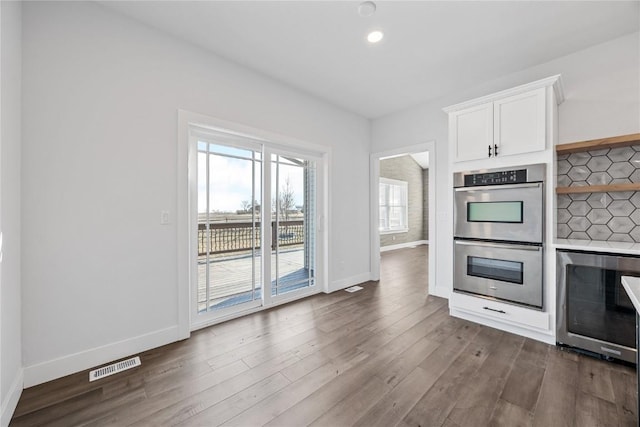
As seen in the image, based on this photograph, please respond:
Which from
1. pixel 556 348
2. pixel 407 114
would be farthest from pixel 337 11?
pixel 556 348

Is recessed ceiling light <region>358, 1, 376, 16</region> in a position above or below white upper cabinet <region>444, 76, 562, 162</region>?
above

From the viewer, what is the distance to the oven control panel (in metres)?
2.62

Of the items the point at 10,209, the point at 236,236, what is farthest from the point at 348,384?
the point at 10,209

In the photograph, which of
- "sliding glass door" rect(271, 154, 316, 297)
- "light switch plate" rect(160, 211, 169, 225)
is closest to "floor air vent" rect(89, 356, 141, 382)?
"light switch plate" rect(160, 211, 169, 225)

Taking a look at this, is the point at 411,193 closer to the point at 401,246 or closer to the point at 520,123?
the point at 401,246

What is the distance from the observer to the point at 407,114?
13.8 feet

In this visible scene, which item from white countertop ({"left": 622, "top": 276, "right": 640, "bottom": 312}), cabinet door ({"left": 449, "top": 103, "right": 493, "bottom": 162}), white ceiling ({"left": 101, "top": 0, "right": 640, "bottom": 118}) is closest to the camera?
white countertop ({"left": 622, "top": 276, "right": 640, "bottom": 312})

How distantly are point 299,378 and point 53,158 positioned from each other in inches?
97.1

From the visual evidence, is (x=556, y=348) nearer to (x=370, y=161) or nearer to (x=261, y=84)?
(x=370, y=161)

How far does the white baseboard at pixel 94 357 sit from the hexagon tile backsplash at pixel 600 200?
4208mm

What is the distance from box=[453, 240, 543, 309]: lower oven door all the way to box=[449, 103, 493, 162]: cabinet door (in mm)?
998

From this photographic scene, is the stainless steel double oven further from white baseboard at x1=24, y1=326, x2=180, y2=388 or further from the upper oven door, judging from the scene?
white baseboard at x1=24, y1=326, x2=180, y2=388

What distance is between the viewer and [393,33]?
8.18 ft

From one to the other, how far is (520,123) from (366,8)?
1.87m
